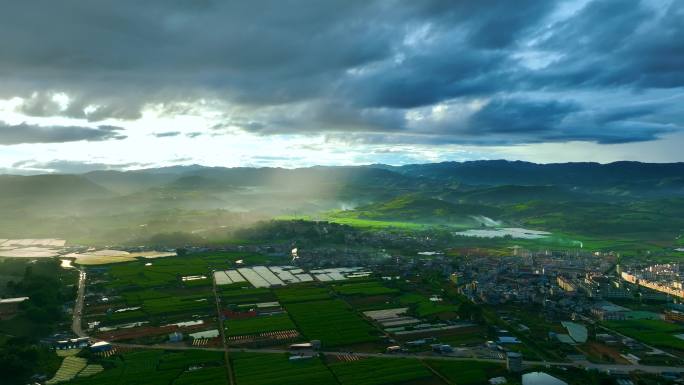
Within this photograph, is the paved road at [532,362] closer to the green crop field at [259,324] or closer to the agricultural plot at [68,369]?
the green crop field at [259,324]

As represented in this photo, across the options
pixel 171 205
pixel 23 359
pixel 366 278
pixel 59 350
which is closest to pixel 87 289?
pixel 59 350

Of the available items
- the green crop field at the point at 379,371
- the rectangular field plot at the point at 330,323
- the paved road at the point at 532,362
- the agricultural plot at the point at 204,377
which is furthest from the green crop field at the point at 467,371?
the agricultural plot at the point at 204,377

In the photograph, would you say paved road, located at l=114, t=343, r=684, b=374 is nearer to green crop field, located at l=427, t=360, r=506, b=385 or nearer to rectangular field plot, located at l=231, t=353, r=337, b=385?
green crop field, located at l=427, t=360, r=506, b=385

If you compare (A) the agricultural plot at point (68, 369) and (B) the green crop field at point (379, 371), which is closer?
(B) the green crop field at point (379, 371)

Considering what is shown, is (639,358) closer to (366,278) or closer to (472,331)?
(472,331)

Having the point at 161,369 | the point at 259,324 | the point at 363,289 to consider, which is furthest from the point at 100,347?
the point at 363,289

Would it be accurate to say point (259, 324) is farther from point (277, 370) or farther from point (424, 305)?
point (424, 305)
